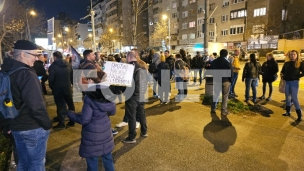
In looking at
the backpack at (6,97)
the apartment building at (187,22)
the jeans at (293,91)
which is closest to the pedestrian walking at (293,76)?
the jeans at (293,91)

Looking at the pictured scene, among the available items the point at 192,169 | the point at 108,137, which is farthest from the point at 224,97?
the point at 108,137

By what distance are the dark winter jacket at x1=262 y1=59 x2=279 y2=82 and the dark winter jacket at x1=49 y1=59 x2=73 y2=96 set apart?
279 inches

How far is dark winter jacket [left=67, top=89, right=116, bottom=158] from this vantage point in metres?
3.09

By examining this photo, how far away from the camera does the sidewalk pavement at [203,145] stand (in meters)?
4.03

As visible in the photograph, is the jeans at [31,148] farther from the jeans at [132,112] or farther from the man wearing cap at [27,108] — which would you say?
the jeans at [132,112]

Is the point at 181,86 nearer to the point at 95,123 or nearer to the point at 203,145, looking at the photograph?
the point at 203,145

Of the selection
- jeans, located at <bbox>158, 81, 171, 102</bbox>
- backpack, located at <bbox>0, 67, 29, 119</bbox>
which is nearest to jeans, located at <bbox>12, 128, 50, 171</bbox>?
backpack, located at <bbox>0, 67, 29, 119</bbox>

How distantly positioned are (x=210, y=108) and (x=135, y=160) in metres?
4.11

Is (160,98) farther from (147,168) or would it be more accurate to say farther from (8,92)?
(8,92)

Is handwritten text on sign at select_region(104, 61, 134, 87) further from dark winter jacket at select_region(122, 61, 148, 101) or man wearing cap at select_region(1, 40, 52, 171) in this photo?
man wearing cap at select_region(1, 40, 52, 171)

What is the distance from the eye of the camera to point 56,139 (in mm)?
5301

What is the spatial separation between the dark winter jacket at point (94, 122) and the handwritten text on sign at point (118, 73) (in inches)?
50.0

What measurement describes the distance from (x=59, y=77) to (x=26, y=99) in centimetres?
309

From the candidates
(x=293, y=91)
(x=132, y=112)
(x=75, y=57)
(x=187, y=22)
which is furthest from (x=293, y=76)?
(x=187, y=22)
